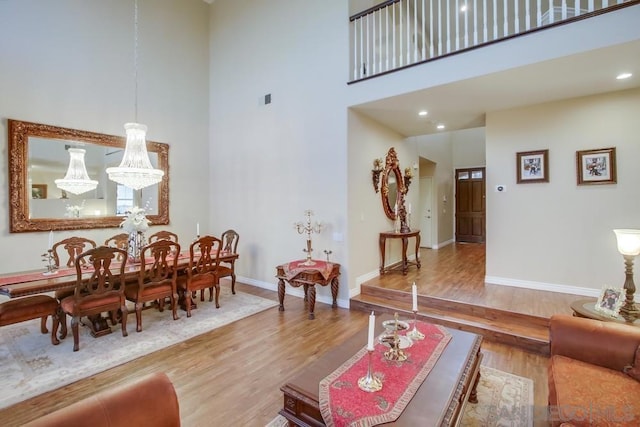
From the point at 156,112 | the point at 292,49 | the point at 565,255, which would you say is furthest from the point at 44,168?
the point at 565,255

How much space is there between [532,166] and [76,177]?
6822 mm

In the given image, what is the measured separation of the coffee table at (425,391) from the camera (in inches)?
59.2

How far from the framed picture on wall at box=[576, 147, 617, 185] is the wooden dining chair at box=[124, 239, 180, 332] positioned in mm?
5306

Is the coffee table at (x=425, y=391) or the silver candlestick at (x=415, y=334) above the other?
the silver candlestick at (x=415, y=334)

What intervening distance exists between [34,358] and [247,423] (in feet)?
8.05

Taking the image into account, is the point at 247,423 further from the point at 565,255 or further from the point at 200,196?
the point at 200,196

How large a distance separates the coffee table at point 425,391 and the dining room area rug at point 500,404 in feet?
0.97

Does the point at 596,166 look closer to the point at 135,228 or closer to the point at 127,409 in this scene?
the point at 127,409

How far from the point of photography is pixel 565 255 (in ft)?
13.5

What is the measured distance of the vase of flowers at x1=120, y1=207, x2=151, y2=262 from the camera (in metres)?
3.83

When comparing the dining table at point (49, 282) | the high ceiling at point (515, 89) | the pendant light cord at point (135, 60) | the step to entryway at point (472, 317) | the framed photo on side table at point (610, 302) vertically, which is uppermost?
the pendant light cord at point (135, 60)

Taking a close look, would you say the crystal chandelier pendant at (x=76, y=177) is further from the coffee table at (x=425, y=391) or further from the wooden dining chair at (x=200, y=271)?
the coffee table at (x=425, y=391)

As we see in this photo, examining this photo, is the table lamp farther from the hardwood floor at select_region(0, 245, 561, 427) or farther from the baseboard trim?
the baseboard trim

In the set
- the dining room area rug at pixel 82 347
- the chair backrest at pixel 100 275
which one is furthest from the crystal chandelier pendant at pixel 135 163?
the dining room area rug at pixel 82 347
